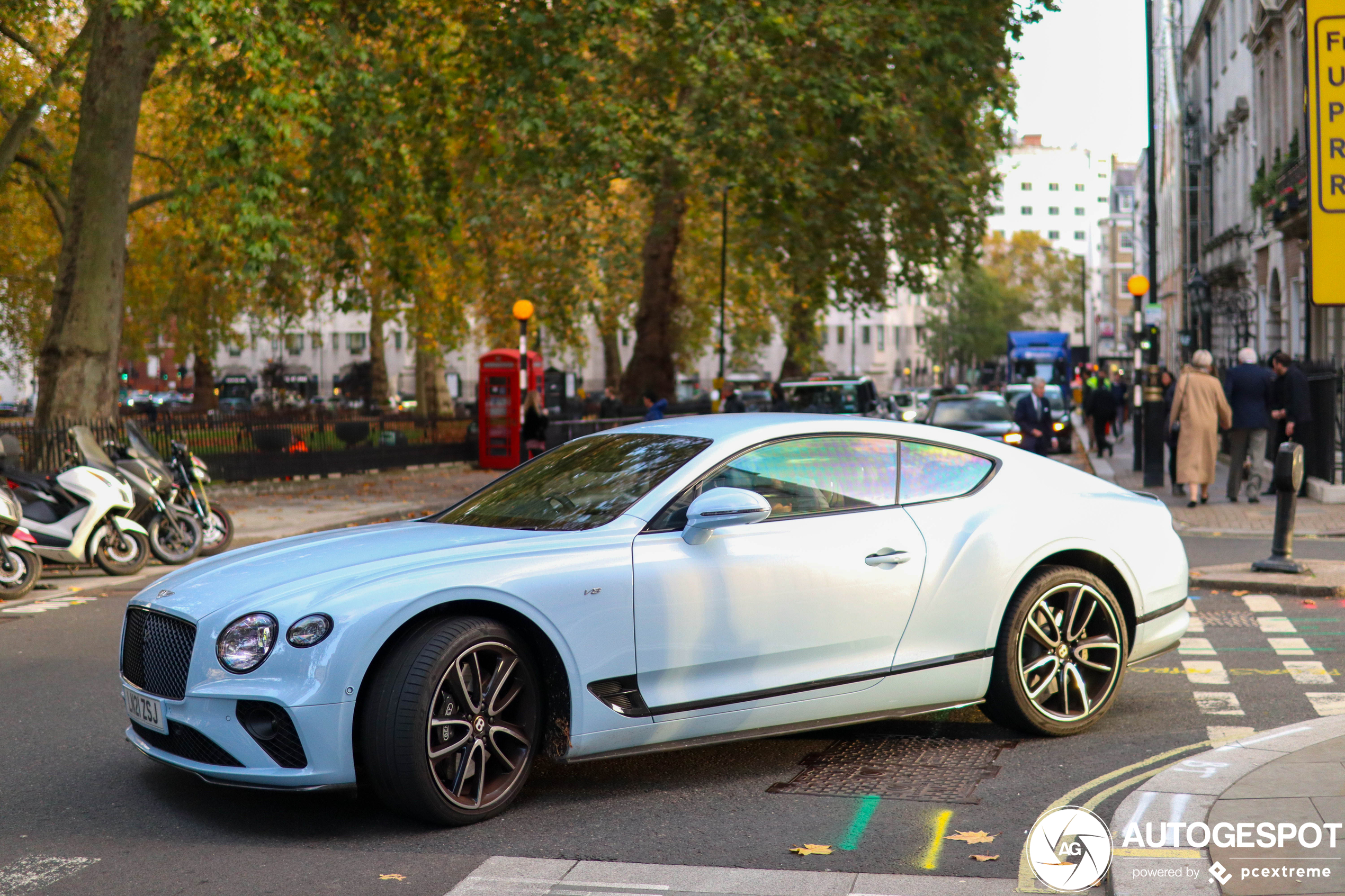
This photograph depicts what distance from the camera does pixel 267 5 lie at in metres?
Answer: 17.1

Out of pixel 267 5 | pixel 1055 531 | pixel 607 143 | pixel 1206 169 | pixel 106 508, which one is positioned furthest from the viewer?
pixel 1206 169

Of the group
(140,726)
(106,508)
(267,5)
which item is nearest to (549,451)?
(140,726)

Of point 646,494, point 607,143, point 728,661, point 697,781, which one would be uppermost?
point 607,143

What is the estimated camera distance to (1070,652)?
638 centimetres

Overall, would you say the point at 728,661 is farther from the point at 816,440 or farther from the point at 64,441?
the point at 64,441

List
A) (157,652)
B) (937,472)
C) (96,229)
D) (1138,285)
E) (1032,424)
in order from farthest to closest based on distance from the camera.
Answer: (1032,424) → (1138,285) → (96,229) → (937,472) → (157,652)

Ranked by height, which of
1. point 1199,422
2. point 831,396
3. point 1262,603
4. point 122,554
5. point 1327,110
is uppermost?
point 1327,110

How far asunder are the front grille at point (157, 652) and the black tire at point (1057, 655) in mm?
3260

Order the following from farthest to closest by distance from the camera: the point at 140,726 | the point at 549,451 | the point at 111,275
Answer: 1. the point at 111,275
2. the point at 549,451
3. the point at 140,726

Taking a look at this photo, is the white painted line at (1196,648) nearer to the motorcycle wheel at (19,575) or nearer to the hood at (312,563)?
the hood at (312,563)

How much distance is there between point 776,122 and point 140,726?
19787 millimetres

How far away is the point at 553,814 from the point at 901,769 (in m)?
1.48

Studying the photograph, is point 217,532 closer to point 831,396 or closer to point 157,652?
point 157,652

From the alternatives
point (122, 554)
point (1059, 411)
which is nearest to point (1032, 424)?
point (1059, 411)
